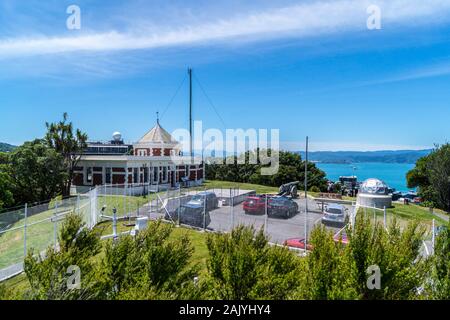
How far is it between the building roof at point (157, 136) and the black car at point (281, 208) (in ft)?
85.5

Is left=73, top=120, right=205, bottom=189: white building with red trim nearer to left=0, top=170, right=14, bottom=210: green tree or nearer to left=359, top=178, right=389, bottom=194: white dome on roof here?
left=0, top=170, right=14, bottom=210: green tree

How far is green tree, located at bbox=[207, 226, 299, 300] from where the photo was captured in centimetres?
608

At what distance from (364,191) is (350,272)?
68.4 ft

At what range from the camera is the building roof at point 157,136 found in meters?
41.7

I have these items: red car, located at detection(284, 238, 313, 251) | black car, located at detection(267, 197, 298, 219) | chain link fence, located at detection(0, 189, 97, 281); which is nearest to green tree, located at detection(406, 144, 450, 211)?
black car, located at detection(267, 197, 298, 219)

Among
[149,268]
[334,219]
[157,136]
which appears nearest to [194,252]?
[149,268]

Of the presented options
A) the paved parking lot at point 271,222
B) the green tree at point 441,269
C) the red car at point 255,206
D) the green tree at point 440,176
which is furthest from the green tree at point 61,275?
the green tree at point 440,176

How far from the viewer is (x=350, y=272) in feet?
19.6

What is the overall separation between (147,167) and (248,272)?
95.2 feet

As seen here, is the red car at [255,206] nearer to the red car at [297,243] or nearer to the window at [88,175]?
the red car at [297,243]

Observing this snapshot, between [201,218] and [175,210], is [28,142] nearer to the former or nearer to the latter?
[175,210]

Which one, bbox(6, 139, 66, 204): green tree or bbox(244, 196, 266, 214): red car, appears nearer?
bbox(244, 196, 266, 214): red car

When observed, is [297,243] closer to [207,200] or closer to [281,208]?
[281,208]

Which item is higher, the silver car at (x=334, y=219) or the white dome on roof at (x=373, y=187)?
the white dome on roof at (x=373, y=187)
